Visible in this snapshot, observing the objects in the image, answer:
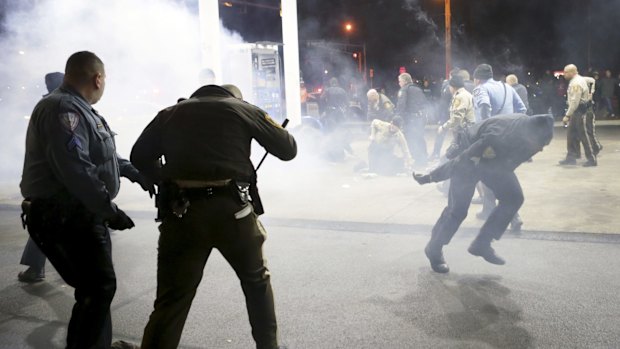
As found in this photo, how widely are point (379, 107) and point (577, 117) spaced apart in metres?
3.28

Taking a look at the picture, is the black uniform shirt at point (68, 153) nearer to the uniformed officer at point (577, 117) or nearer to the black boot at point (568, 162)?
the uniformed officer at point (577, 117)

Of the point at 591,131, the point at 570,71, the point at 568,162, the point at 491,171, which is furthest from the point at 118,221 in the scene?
the point at 591,131

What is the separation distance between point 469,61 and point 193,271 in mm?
30646

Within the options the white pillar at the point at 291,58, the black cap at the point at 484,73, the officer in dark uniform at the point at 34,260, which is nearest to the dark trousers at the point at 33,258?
the officer in dark uniform at the point at 34,260

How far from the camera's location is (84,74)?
307 centimetres

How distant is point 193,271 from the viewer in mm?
2721

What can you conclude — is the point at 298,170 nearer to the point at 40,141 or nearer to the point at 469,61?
the point at 40,141

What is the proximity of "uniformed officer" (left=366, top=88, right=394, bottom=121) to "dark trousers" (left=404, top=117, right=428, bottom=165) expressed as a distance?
38 cm

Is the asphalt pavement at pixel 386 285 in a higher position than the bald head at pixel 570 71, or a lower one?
lower

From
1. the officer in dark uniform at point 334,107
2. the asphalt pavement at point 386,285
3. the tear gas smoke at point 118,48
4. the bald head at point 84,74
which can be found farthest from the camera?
the officer in dark uniform at point 334,107

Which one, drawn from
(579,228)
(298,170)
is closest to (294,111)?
(298,170)

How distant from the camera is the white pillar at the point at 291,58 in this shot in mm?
10945

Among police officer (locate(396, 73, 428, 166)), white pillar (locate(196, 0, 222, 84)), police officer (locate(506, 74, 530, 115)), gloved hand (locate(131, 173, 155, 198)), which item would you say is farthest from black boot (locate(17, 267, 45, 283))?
police officer (locate(506, 74, 530, 115))

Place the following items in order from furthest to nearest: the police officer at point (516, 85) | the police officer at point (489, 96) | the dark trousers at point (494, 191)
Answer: the police officer at point (516, 85), the police officer at point (489, 96), the dark trousers at point (494, 191)
